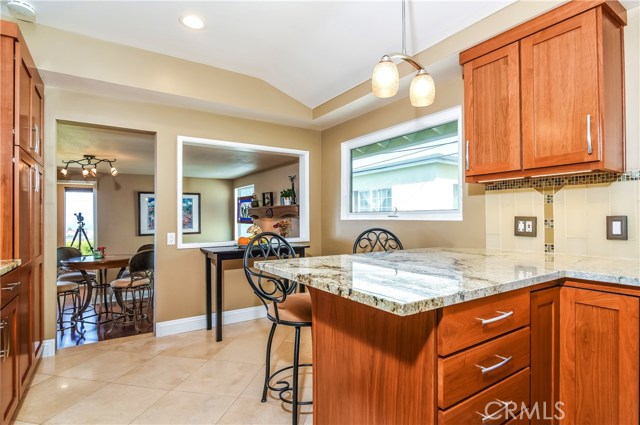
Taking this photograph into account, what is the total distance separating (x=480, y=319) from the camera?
1116 millimetres

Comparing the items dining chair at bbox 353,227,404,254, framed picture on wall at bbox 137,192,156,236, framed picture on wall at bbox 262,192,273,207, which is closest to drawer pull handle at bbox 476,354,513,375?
dining chair at bbox 353,227,404,254

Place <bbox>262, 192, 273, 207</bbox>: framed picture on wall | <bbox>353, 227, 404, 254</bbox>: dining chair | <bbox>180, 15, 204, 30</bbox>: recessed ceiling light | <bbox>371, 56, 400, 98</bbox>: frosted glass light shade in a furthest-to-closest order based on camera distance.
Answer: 1. <bbox>262, 192, 273, 207</bbox>: framed picture on wall
2. <bbox>353, 227, 404, 254</bbox>: dining chair
3. <bbox>180, 15, 204, 30</bbox>: recessed ceiling light
4. <bbox>371, 56, 400, 98</bbox>: frosted glass light shade

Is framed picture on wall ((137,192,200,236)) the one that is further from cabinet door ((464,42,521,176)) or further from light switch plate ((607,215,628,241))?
light switch plate ((607,215,628,241))

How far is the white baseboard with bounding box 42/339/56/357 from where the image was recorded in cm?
272

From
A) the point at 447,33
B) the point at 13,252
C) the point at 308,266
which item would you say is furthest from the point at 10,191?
the point at 447,33

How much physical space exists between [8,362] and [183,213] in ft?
20.6

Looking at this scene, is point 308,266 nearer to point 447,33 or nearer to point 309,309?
point 309,309

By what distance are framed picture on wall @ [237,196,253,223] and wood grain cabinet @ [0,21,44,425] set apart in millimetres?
5044

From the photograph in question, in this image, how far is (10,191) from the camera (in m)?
1.84

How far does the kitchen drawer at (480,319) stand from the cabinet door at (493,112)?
107 centimetres

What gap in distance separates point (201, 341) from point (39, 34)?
9.16ft

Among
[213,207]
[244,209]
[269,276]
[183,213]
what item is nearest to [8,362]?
[269,276]

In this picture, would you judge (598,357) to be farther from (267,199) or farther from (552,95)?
(267,199)

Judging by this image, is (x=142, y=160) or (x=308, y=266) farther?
(x=142, y=160)
